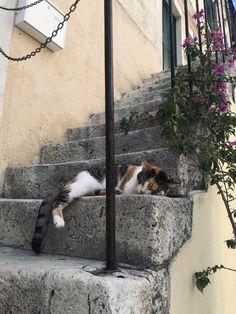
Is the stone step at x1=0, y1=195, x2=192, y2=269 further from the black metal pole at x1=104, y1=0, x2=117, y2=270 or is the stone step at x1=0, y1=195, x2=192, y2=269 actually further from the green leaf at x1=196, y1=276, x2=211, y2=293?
the green leaf at x1=196, y1=276, x2=211, y2=293

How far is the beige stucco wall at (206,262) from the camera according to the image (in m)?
1.55

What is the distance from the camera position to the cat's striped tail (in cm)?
159

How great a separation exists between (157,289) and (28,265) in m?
0.54

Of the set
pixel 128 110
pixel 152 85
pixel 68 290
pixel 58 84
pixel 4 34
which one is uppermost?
pixel 152 85

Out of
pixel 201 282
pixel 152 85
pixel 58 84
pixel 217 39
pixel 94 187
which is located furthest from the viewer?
pixel 152 85

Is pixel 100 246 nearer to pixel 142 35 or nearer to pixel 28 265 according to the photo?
pixel 28 265

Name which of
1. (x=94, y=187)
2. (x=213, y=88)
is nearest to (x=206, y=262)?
(x=94, y=187)

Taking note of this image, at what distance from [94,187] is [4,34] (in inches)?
55.9

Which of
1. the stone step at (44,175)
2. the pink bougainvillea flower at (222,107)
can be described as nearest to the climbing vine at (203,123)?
the pink bougainvillea flower at (222,107)

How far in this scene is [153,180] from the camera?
71.4 inches

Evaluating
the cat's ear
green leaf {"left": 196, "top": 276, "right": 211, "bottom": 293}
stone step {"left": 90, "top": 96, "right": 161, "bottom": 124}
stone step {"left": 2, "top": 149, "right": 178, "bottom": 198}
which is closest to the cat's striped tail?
stone step {"left": 2, "top": 149, "right": 178, "bottom": 198}

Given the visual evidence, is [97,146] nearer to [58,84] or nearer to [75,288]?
[58,84]

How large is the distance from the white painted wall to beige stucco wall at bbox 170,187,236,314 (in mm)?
1581

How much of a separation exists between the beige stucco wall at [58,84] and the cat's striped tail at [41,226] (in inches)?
34.8
